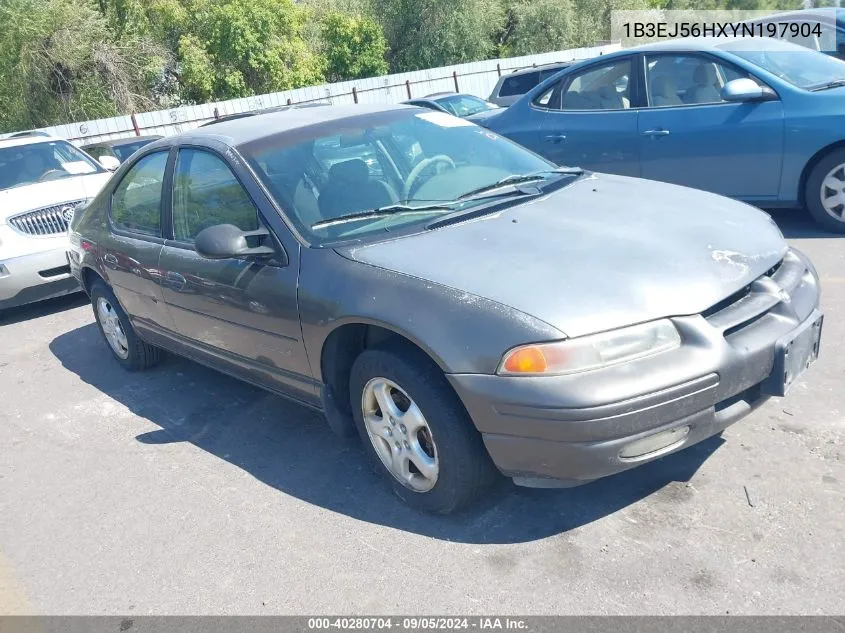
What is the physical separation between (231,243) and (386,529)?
145 cm

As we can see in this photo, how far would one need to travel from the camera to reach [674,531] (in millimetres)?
3064

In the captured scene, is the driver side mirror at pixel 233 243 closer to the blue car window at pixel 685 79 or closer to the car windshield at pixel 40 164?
the blue car window at pixel 685 79

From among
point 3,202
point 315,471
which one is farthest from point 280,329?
point 3,202

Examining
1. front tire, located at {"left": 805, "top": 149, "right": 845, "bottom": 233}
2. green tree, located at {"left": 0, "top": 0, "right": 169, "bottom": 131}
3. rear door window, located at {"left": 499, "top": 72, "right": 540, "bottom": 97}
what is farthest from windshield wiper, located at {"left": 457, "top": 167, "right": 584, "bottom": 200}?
green tree, located at {"left": 0, "top": 0, "right": 169, "bottom": 131}

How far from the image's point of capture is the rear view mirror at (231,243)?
373 cm

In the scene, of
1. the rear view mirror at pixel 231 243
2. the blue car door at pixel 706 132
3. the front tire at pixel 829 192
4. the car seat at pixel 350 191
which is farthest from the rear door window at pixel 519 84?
the rear view mirror at pixel 231 243

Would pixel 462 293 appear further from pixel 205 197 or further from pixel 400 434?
pixel 205 197

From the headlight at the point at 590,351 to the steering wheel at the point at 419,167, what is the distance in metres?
1.38

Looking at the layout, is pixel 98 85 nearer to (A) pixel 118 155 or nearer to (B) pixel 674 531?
(A) pixel 118 155

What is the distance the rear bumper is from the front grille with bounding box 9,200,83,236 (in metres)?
0.28

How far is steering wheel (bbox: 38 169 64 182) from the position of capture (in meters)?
8.44

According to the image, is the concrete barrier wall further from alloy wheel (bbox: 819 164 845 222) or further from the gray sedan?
the gray sedan

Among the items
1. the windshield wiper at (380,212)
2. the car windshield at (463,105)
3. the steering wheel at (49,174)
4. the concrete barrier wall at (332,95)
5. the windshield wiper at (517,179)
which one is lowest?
the concrete barrier wall at (332,95)

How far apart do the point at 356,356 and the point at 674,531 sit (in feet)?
4.91
